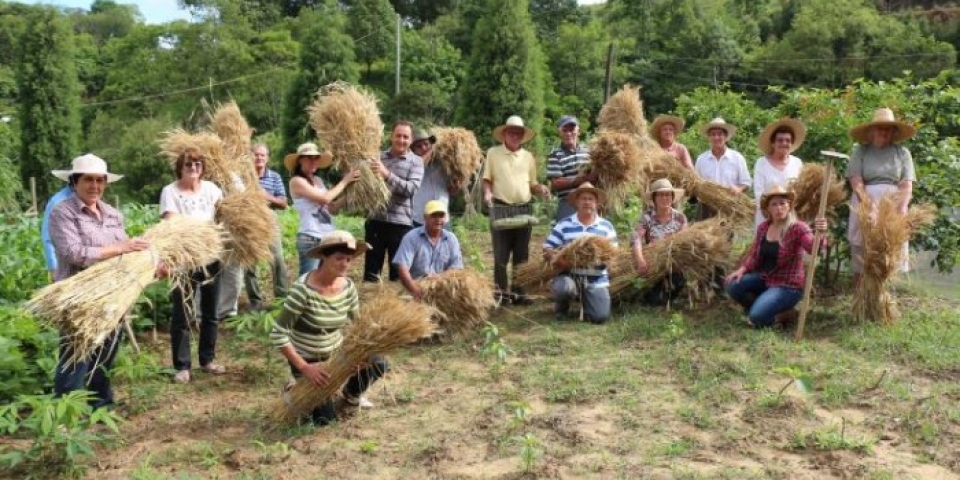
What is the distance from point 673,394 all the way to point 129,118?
93.1ft

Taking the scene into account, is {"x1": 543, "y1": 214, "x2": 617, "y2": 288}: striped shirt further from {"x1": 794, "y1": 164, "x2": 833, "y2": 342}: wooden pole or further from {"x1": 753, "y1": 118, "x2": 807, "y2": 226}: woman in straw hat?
{"x1": 794, "y1": 164, "x2": 833, "y2": 342}: wooden pole

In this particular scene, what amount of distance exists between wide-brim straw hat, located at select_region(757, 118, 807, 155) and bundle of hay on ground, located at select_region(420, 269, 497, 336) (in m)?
2.64

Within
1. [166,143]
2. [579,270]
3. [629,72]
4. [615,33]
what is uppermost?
[615,33]

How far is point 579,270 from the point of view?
566 cm

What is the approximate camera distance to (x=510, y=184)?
5.88 m

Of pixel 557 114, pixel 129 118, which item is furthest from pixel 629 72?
pixel 129 118

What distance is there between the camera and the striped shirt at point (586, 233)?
5645mm

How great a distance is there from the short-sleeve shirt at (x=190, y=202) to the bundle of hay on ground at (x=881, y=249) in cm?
425

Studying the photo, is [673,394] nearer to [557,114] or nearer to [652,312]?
[652,312]

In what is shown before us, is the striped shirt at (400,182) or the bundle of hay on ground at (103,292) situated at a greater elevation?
the striped shirt at (400,182)

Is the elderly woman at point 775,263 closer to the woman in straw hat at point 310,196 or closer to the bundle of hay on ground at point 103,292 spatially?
the woman in straw hat at point 310,196

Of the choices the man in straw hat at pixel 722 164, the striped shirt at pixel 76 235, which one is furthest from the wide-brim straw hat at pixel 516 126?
the striped shirt at pixel 76 235

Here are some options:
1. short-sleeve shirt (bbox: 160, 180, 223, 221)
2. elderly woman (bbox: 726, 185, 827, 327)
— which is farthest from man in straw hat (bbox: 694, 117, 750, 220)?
short-sleeve shirt (bbox: 160, 180, 223, 221)

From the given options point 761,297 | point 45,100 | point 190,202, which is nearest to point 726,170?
point 761,297
